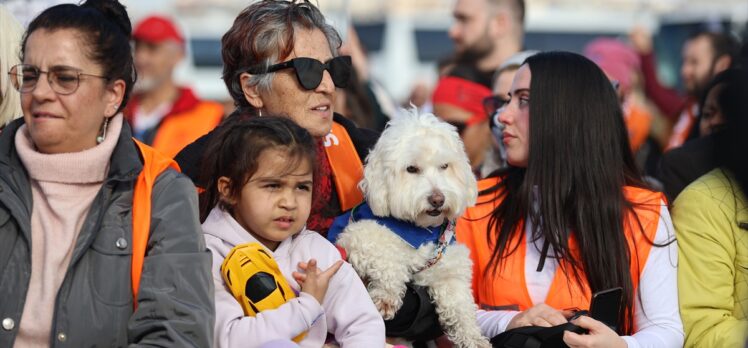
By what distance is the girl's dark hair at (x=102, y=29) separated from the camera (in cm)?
381

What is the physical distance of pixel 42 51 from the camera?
377 centimetres

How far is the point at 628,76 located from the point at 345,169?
6.20 metres

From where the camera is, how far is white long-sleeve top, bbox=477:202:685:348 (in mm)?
4762

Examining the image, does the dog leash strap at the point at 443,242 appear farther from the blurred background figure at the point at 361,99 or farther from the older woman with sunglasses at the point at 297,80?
the blurred background figure at the point at 361,99

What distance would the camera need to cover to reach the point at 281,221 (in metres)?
4.32

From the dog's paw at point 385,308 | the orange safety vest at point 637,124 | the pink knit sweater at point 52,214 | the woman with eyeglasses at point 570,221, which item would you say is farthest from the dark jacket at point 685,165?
the orange safety vest at point 637,124

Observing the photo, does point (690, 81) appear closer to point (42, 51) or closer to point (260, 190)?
point (260, 190)

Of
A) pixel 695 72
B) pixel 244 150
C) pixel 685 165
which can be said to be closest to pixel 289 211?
pixel 244 150

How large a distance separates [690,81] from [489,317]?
20.9 feet

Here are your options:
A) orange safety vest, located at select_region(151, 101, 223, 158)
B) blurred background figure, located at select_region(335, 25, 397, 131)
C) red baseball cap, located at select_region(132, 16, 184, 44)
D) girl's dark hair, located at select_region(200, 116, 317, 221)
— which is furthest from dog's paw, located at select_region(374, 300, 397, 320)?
red baseball cap, located at select_region(132, 16, 184, 44)

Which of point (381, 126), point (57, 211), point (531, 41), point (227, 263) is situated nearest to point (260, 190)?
point (227, 263)

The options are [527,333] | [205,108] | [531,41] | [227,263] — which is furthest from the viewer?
[531,41]

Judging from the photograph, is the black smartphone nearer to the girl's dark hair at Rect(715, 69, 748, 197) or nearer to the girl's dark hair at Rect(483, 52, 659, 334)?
the girl's dark hair at Rect(483, 52, 659, 334)

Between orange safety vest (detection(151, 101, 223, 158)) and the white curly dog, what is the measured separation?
16.5ft
